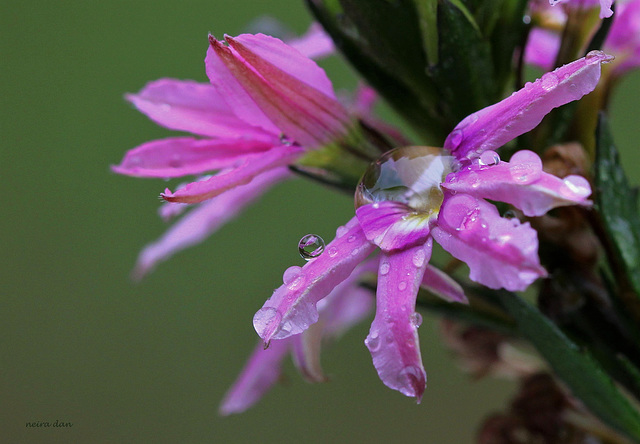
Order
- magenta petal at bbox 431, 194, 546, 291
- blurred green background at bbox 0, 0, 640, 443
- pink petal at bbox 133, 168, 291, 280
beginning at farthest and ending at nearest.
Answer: blurred green background at bbox 0, 0, 640, 443 < pink petal at bbox 133, 168, 291, 280 < magenta petal at bbox 431, 194, 546, 291

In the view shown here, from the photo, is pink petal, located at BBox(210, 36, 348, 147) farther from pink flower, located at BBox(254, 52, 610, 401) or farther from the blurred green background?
the blurred green background

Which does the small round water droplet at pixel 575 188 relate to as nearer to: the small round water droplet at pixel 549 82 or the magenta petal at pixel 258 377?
the small round water droplet at pixel 549 82

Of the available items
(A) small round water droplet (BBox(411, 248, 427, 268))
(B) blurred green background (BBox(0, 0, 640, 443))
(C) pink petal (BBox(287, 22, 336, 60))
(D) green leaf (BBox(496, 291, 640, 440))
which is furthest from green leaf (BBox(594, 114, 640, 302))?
(B) blurred green background (BBox(0, 0, 640, 443))

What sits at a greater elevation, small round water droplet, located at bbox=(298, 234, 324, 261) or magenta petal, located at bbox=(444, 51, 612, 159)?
magenta petal, located at bbox=(444, 51, 612, 159)

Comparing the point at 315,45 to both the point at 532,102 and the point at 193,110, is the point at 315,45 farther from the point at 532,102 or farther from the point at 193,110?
the point at 532,102

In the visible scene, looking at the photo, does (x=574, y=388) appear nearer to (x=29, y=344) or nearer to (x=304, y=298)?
(x=304, y=298)

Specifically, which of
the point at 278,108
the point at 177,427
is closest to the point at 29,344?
the point at 177,427

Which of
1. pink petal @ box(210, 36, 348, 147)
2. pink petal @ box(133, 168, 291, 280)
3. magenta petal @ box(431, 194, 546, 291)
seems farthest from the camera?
pink petal @ box(133, 168, 291, 280)

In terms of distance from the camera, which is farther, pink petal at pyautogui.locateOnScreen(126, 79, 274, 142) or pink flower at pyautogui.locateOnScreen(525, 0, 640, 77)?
pink flower at pyautogui.locateOnScreen(525, 0, 640, 77)
